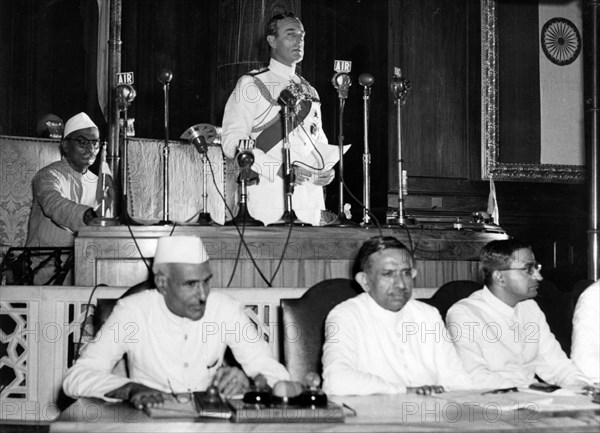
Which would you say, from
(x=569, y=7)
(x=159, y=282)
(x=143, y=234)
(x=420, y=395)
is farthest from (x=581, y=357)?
(x=569, y=7)

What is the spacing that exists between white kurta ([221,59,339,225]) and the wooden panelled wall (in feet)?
4.85

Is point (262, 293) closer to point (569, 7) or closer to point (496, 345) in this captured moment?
point (496, 345)

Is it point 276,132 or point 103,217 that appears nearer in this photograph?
point 103,217

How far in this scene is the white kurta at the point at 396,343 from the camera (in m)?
4.06

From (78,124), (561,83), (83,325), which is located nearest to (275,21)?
(78,124)

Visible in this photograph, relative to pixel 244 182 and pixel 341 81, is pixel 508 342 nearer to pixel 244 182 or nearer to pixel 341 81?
pixel 244 182

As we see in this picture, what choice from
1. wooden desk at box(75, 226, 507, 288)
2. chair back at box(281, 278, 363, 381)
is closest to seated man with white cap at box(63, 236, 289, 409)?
chair back at box(281, 278, 363, 381)

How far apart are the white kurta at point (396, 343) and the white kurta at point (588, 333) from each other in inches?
28.9

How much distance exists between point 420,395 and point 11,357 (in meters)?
2.49

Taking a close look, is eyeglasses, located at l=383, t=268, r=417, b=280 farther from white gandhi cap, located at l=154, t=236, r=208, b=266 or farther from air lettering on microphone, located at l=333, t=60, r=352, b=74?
air lettering on microphone, located at l=333, t=60, r=352, b=74

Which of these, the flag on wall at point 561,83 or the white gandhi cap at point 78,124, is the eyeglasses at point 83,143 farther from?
the flag on wall at point 561,83

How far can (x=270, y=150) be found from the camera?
6391mm

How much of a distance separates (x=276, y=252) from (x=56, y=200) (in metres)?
1.80

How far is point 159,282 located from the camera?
4.02m
